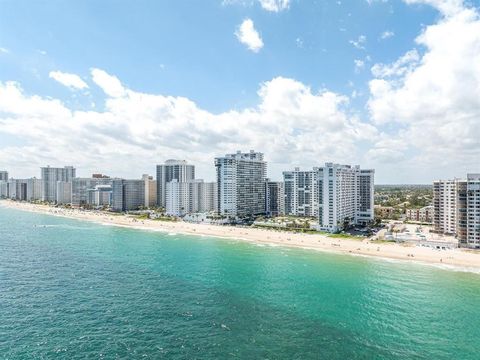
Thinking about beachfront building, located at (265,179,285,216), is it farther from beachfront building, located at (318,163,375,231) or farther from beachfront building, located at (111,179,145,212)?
beachfront building, located at (111,179,145,212)

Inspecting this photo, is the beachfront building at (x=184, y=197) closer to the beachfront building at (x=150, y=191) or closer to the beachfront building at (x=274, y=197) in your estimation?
the beachfront building at (x=274, y=197)

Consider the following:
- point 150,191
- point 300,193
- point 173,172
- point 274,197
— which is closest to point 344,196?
point 300,193

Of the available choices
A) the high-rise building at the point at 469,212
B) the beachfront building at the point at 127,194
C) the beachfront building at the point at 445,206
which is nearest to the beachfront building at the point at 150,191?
the beachfront building at the point at 127,194

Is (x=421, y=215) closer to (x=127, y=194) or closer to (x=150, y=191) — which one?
(x=150, y=191)

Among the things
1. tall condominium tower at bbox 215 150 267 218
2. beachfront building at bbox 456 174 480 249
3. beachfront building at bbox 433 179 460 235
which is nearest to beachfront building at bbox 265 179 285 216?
tall condominium tower at bbox 215 150 267 218

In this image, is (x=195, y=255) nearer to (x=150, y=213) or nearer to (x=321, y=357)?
(x=321, y=357)

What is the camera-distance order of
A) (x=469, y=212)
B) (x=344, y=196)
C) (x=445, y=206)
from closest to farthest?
(x=469, y=212), (x=445, y=206), (x=344, y=196)
